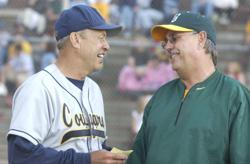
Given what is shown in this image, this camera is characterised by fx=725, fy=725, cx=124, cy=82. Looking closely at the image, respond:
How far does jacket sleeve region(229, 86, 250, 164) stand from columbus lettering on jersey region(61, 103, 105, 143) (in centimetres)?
72

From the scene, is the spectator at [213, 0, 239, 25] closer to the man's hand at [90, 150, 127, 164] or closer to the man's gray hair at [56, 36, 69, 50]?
the man's gray hair at [56, 36, 69, 50]

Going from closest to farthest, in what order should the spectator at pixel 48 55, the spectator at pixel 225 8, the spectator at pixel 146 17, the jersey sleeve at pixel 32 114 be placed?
the jersey sleeve at pixel 32 114 → the spectator at pixel 48 55 → the spectator at pixel 146 17 → the spectator at pixel 225 8

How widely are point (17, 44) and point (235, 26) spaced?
3.68 meters

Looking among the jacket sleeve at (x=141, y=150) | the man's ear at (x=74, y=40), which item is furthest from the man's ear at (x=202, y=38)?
the man's ear at (x=74, y=40)

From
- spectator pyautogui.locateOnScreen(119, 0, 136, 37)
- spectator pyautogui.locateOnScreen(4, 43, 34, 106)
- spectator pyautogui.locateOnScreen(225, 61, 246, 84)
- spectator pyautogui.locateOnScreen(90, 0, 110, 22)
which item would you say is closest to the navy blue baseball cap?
spectator pyautogui.locateOnScreen(4, 43, 34, 106)

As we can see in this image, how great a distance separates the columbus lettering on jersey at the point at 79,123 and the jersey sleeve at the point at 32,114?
9 cm

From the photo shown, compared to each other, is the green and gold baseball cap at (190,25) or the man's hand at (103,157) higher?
the green and gold baseball cap at (190,25)

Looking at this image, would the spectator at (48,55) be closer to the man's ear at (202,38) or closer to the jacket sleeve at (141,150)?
the jacket sleeve at (141,150)

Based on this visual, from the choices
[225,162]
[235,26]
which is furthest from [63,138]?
[235,26]

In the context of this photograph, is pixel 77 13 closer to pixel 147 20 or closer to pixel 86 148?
pixel 86 148

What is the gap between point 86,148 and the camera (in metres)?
3.58

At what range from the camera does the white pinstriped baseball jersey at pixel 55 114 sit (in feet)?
11.1

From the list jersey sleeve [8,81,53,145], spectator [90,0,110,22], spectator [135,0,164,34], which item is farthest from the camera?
spectator [135,0,164,34]

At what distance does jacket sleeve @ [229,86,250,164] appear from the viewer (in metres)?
3.26
